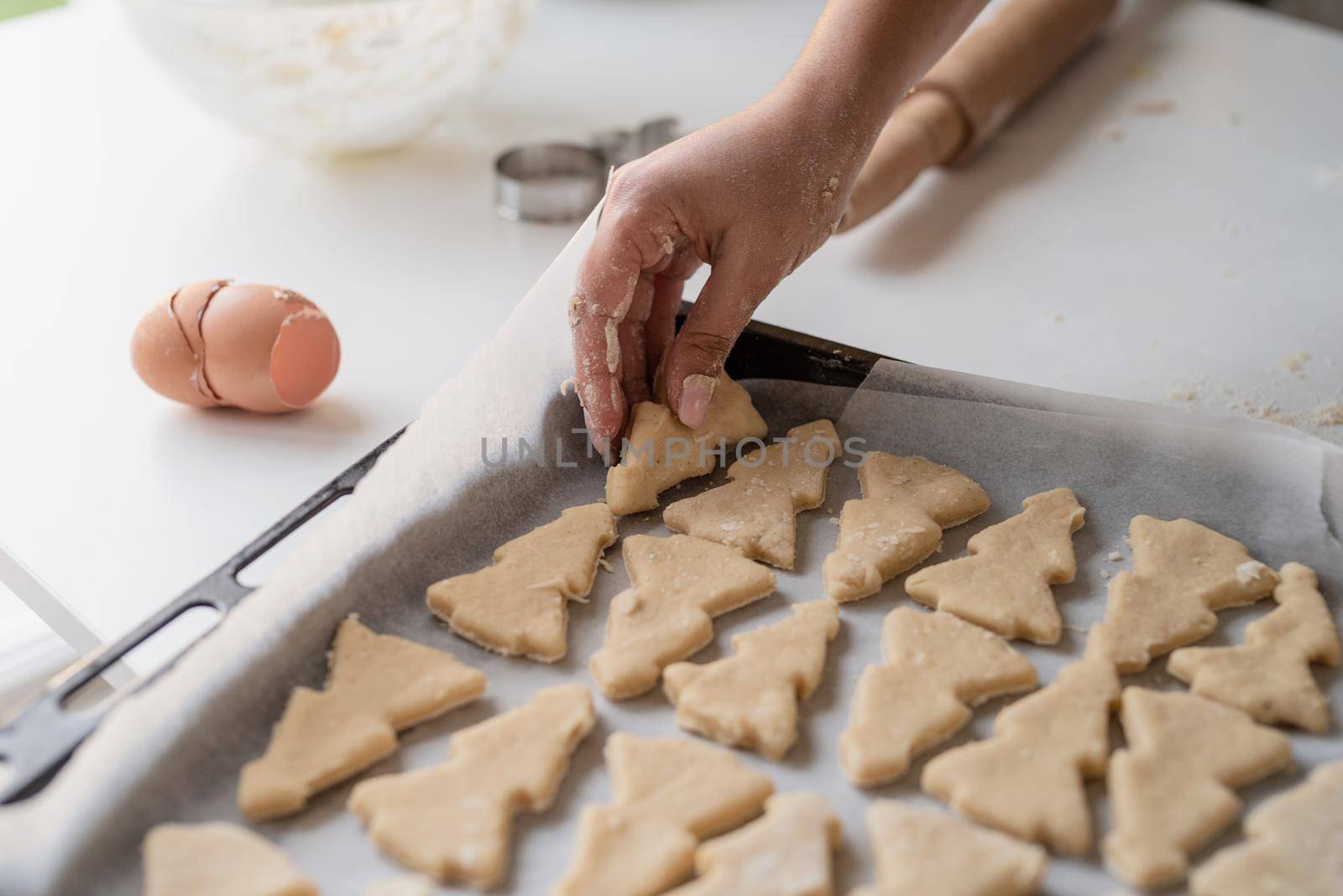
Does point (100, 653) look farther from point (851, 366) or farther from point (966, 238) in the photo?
point (966, 238)

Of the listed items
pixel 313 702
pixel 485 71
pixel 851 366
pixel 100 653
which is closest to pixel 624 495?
pixel 851 366

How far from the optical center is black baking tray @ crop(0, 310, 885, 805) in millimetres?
995

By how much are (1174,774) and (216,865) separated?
77 centimetres

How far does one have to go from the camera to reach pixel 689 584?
1.28 meters

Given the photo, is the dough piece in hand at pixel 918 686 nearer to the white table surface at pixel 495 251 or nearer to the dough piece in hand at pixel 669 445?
the dough piece in hand at pixel 669 445

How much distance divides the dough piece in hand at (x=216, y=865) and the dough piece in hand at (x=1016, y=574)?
654 mm

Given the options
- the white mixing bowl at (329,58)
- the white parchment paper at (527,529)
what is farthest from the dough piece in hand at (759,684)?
the white mixing bowl at (329,58)

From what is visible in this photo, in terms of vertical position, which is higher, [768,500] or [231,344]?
[231,344]

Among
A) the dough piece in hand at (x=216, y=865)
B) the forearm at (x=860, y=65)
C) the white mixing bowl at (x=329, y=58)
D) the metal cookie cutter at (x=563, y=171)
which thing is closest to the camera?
the dough piece in hand at (x=216, y=865)

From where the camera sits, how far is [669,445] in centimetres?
143

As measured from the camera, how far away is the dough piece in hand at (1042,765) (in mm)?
1035

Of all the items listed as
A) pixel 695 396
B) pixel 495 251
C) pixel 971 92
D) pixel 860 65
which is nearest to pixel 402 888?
pixel 695 396

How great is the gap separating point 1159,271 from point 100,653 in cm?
150

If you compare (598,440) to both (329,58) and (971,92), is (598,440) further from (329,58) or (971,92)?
(971,92)
